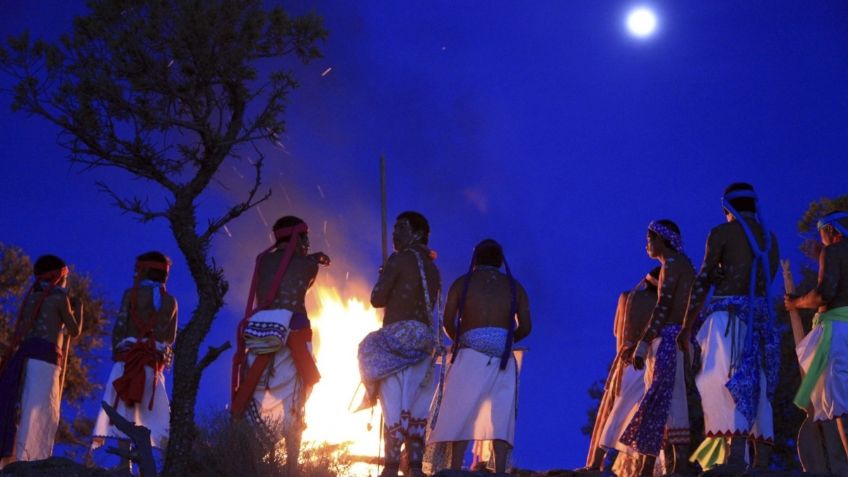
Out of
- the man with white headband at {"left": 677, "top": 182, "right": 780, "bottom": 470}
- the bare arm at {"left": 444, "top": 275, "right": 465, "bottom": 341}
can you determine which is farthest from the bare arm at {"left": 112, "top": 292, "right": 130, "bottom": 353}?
the man with white headband at {"left": 677, "top": 182, "right": 780, "bottom": 470}

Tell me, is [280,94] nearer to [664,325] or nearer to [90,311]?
[664,325]

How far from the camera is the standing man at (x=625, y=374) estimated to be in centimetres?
980

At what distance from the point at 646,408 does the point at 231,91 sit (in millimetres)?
5948

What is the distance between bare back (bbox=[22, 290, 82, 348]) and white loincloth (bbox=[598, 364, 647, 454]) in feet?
19.2

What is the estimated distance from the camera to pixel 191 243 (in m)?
10.8

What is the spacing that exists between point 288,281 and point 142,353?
211cm

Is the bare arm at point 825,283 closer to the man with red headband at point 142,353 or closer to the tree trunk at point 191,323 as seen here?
the tree trunk at point 191,323

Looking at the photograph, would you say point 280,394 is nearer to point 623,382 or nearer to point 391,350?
point 391,350

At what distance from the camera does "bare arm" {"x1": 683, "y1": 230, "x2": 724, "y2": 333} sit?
847 centimetres

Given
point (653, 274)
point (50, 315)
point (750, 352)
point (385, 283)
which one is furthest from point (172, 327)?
point (750, 352)

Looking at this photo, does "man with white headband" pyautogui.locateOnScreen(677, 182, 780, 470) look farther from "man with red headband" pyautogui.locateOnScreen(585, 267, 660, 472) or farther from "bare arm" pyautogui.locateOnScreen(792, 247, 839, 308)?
"man with red headband" pyautogui.locateOnScreen(585, 267, 660, 472)

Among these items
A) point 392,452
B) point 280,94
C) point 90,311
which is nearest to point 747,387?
point 392,452

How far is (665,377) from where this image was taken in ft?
30.7

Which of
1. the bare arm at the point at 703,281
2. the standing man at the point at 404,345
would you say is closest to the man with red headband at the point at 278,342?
the standing man at the point at 404,345
